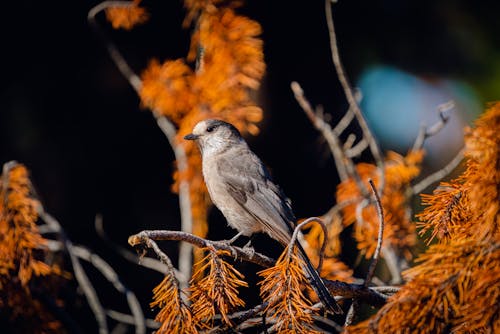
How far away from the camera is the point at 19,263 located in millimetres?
2449

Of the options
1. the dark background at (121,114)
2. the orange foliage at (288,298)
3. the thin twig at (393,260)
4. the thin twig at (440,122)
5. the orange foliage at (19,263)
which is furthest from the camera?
the dark background at (121,114)

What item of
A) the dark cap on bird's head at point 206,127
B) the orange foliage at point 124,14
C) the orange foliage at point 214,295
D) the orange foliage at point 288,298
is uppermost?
the orange foliage at point 124,14

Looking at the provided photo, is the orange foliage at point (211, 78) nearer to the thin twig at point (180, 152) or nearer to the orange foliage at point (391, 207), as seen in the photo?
the thin twig at point (180, 152)

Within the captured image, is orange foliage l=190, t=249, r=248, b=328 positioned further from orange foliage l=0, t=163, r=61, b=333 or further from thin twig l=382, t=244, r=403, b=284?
thin twig l=382, t=244, r=403, b=284

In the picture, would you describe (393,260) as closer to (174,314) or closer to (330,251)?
(330,251)

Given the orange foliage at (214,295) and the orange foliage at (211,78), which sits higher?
the orange foliage at (211,78)

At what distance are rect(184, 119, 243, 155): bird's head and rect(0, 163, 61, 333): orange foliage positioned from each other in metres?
1.14

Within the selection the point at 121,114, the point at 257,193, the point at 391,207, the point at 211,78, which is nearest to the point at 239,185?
the point at 257,193

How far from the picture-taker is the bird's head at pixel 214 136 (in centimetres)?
334

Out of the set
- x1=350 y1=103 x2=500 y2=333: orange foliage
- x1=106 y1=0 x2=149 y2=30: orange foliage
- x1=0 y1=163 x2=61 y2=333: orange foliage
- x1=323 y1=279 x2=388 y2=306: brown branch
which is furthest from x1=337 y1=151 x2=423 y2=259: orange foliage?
x1=106 y1=0 x2=149 y2=30: orange foliage

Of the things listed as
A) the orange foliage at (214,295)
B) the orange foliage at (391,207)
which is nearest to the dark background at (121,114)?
the orange foliage at (391,207)

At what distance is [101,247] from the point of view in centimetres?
446

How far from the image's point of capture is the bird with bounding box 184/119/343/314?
3037 millimetres

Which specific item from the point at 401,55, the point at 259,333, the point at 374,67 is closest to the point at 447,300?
the point at 259,333
